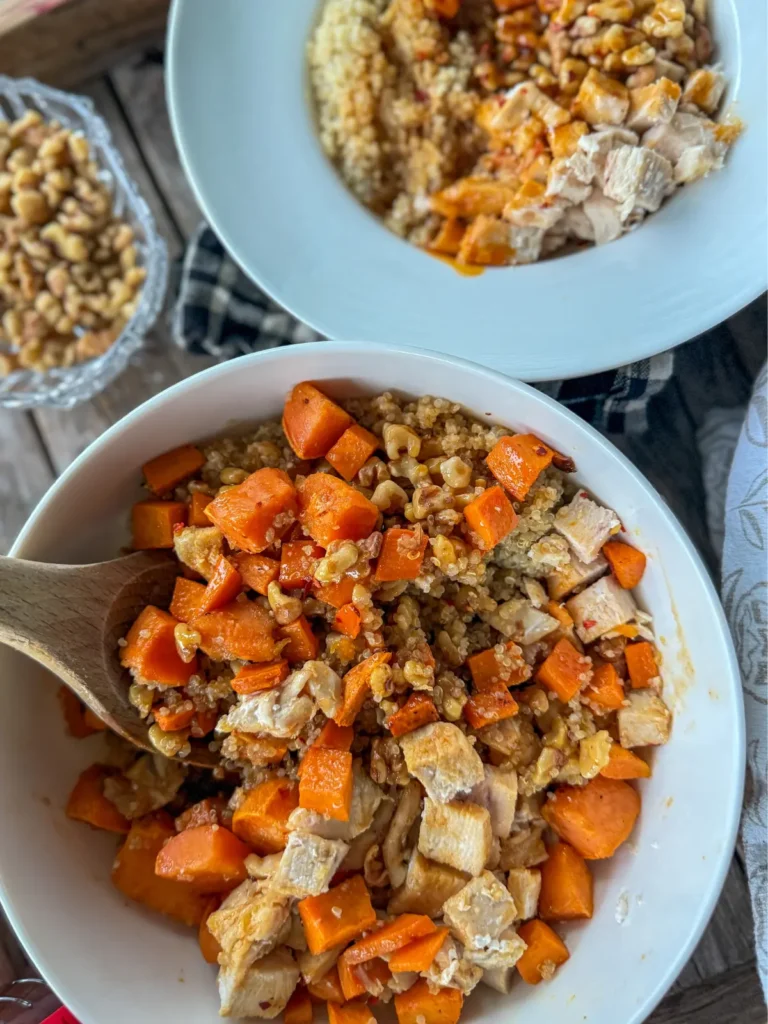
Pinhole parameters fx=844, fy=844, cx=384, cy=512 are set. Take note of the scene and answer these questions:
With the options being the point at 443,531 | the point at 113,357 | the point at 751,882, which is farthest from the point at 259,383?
the point at 751,882

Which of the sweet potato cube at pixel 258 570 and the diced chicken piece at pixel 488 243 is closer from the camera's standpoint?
the sweet potato cube at pixel 258 570

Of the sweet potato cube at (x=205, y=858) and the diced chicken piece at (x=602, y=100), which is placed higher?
the diced chicken piece at (x=602, y=100)

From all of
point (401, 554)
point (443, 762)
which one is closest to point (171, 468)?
point (401, 554)

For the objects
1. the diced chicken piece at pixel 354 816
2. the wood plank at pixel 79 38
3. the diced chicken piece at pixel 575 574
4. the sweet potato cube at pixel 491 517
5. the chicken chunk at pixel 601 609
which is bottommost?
the diced chicken piece at pixel 354 816

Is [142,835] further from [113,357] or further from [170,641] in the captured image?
[113,357]

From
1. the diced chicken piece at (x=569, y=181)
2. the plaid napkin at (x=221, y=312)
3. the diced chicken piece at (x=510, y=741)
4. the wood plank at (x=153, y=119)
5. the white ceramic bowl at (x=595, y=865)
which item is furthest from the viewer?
the wood plank at (x=153, y=119)

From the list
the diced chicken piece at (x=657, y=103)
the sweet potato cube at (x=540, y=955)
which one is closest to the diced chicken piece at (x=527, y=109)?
the diced chicken piece at (x=657, y=103)

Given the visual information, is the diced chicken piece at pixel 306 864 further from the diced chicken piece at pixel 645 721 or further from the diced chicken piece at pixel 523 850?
the diced chicken piece at pixel 645 721
